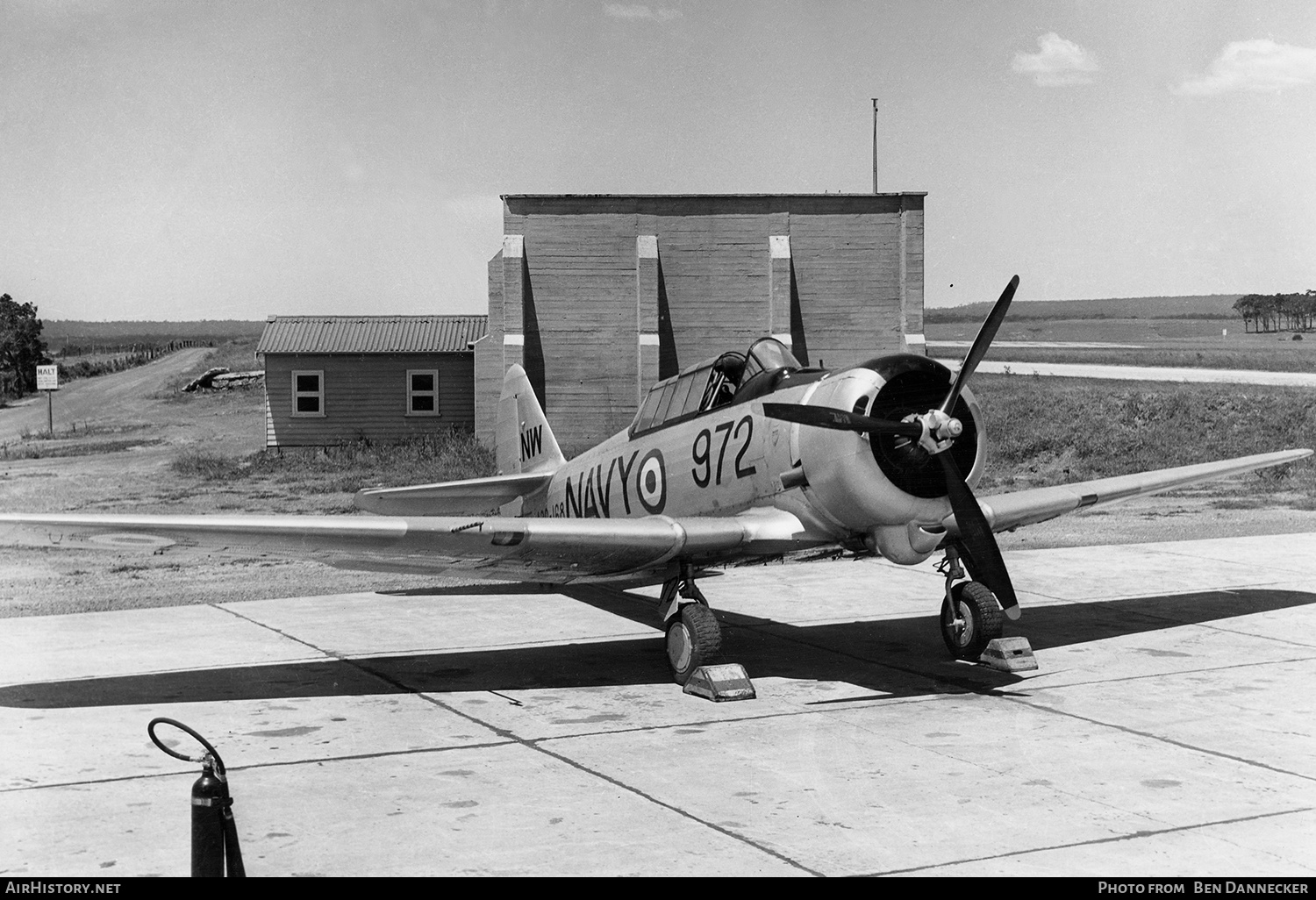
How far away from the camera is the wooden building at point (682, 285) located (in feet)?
96.3

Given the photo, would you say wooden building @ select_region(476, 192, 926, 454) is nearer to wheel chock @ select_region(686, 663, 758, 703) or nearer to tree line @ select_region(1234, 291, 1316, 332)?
wheel chock @ select_region(686, 663, 758, 703)

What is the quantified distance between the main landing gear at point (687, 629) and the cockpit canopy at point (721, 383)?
5.24 ft

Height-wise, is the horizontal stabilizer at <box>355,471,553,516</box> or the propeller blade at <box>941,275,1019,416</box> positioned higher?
the propeller blade at <box>941,275,1019,416</box>

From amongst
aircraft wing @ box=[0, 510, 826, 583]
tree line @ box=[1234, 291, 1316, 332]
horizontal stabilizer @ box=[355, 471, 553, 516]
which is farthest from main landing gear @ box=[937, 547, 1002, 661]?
tree line @ box=[1234, 291, 1316, 332]

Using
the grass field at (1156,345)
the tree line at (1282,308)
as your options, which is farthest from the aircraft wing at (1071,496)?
the tree line at (1282,308)

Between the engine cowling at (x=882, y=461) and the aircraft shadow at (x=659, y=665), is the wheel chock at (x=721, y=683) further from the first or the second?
the engine cowling at (x=882, y=461)

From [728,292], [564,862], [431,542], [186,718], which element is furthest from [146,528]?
[728,292]

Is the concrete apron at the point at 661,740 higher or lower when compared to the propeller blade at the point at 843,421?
lower

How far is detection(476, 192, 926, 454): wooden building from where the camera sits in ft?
96.3

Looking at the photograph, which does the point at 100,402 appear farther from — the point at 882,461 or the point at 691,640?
the point at 882,461

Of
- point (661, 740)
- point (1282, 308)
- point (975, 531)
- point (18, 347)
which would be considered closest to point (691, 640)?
point (661, 740)

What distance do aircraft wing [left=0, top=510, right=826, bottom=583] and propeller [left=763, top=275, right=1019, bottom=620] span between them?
111 centimetres

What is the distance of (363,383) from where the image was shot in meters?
34.9

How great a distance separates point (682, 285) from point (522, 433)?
14.5 m
